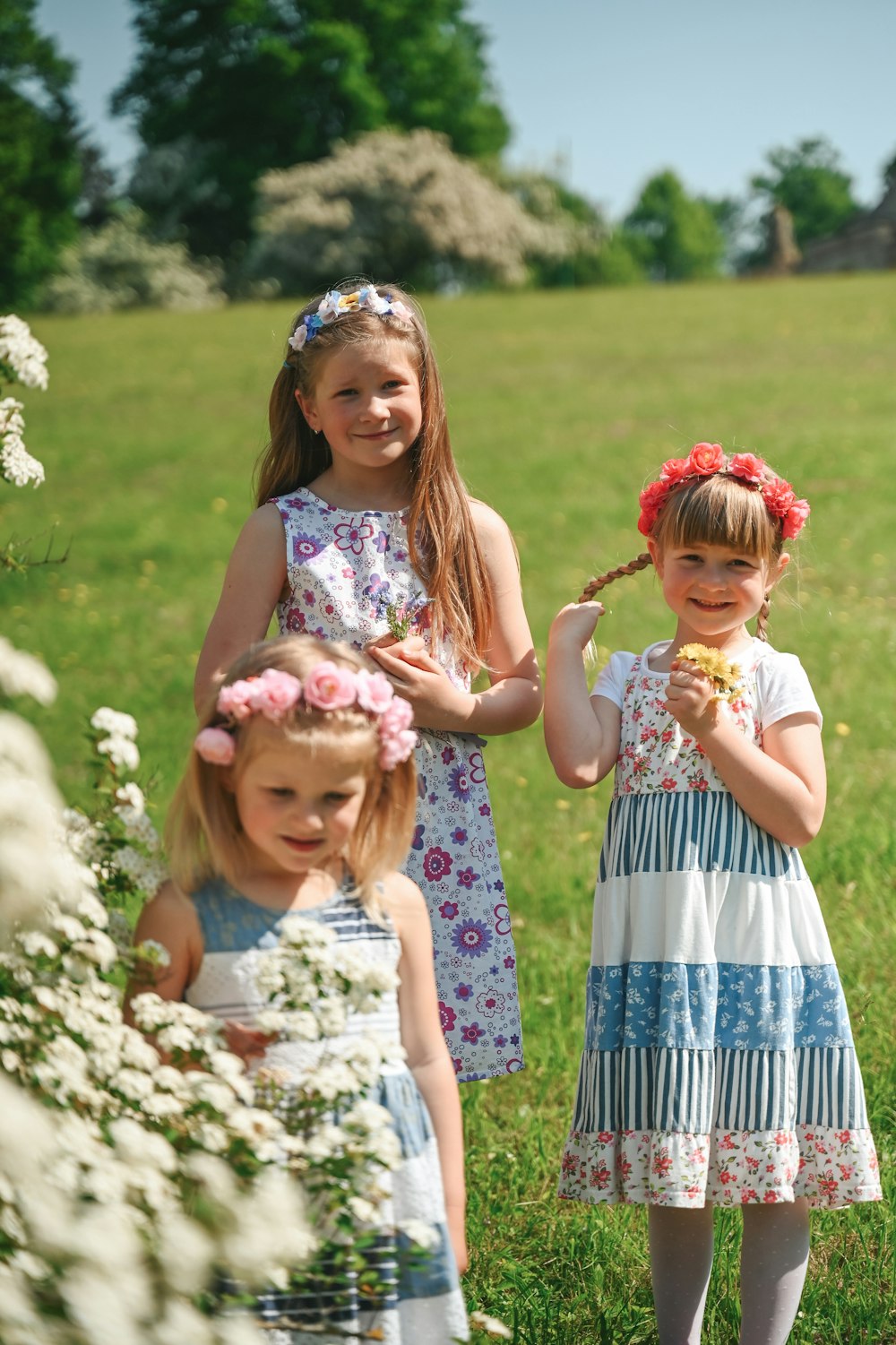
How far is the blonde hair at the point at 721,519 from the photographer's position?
2727 mm

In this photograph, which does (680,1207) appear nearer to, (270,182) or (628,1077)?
(628,1077)

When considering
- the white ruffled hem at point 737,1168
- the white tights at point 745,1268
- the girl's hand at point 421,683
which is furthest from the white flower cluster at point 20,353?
the white tights at point 745,1268

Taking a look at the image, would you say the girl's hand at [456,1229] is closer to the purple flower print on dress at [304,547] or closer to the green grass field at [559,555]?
the green grass field at [559,555]

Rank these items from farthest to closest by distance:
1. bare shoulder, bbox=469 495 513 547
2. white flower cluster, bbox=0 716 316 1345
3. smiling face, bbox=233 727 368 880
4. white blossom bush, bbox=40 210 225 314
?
1. white blossom bush, bbox=40 210 225 314
2. bare shoulder, bbox=469 495 513 547
3. smiling face, bbox=233 727 368 880
4. white flower cluster, bbox=0 716 316 1345

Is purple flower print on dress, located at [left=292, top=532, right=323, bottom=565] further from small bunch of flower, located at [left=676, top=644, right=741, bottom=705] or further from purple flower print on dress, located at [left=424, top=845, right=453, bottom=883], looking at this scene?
small bunch of flower, located at [left=676, top=644, right=741, bottom=705]

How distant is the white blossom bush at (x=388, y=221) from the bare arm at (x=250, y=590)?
33633 millimetres

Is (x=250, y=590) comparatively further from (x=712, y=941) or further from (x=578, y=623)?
(x=712, y=941)

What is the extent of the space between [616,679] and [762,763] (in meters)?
0.38

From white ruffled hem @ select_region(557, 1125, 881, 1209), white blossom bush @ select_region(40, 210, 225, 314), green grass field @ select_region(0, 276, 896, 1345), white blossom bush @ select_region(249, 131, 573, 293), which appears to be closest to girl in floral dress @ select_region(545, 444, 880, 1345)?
white ruffled hem @ select_region(557, 1125, 881, 1209)

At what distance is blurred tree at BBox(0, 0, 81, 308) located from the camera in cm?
4300

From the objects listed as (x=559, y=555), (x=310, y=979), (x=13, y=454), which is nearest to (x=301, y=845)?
(x=310, y=979)

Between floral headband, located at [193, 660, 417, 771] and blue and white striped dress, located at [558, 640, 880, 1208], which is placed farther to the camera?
blue and white striped dress, located at [558, 640, 880, 1208]

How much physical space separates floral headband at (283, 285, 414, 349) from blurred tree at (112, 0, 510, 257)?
4738cm

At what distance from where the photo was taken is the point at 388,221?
36781mm
